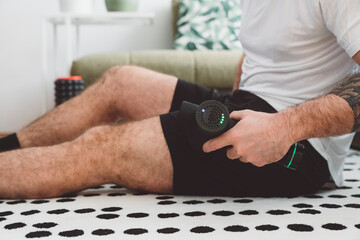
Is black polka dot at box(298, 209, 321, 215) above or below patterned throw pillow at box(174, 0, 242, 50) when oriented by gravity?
below

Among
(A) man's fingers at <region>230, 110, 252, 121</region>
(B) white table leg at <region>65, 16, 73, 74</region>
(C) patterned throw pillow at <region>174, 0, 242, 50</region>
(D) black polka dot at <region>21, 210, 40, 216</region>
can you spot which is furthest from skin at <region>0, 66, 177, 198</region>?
(C) patterned throw pillow at <region>174, 0, 242, 50</region>

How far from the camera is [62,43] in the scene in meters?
3.21

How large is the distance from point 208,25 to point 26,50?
4.34ft

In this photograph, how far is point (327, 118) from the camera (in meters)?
0.84

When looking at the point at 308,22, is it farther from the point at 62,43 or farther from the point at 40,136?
the point at 62,43

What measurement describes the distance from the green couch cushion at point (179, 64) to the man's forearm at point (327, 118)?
158cm

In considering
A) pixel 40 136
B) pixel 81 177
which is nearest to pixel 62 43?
pixel 40 136

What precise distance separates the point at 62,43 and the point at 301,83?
252cm

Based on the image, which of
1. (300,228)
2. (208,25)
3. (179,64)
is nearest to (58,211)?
(300,228)

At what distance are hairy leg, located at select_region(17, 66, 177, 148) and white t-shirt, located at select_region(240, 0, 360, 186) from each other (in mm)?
269

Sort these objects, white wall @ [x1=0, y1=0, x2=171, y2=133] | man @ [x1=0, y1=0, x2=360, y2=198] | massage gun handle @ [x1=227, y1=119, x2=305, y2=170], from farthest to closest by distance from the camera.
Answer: white wall @ [x1=0, y1=0, x2=171, y2=133], man @ [x1=0, y1=0, x2=360, y2=198], massage gun handle @ [x1=227, y1=119, x2=305, y2=170]

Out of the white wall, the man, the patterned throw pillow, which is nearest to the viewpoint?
the man

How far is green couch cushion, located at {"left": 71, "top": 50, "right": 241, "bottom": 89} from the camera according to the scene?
2398 millimetres

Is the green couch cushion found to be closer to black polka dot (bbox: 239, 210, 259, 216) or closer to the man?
the man
